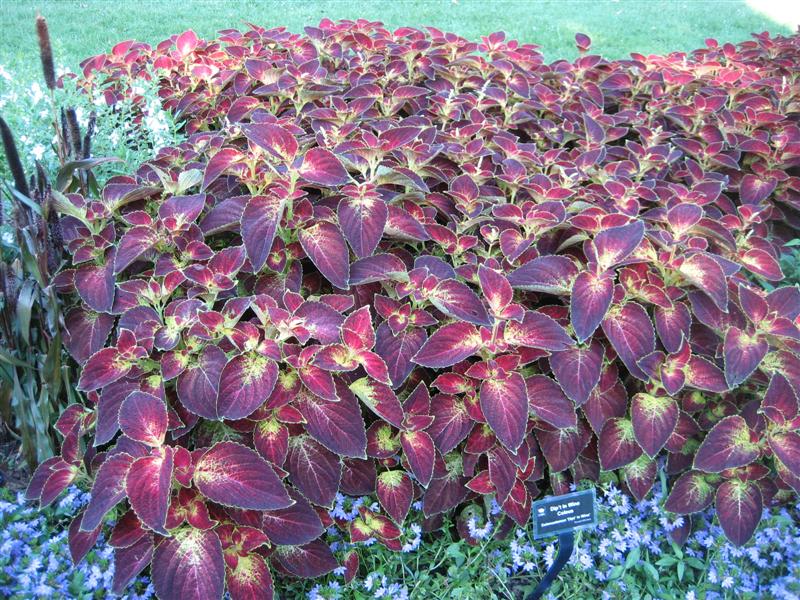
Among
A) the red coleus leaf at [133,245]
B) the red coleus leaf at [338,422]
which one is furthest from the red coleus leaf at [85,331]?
the red coleus leaf at [338,422]

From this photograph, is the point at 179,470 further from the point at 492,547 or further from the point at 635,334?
the point at 635,334

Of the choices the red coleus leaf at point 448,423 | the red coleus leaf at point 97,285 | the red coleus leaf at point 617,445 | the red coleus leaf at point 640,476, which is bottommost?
the red coleus leaf at point 640,476

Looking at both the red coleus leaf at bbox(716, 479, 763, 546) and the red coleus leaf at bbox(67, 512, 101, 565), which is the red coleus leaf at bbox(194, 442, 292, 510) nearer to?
the red coleus leaf at bbox(67, 512, 101, 565)

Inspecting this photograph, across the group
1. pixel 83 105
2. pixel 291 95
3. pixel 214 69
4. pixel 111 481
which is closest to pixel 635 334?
pixel 111 481

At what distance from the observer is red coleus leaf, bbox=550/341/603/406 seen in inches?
57.1

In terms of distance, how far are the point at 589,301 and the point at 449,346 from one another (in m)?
0.32

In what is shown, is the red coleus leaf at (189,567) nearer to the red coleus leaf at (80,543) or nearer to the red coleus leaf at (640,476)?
the red coleus leaf at (80,543)

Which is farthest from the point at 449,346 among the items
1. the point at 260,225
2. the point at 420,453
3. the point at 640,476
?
the point at 640,476

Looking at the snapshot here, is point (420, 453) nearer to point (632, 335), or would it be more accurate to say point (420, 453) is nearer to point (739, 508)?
point (632, 335)

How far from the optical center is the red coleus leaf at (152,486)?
43.0 inches

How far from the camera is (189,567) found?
1148mm

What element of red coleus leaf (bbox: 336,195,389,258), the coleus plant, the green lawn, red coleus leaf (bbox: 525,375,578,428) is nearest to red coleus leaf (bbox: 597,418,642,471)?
the coleus plant

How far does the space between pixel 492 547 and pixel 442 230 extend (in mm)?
779

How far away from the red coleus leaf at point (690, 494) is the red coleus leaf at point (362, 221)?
91 cm
